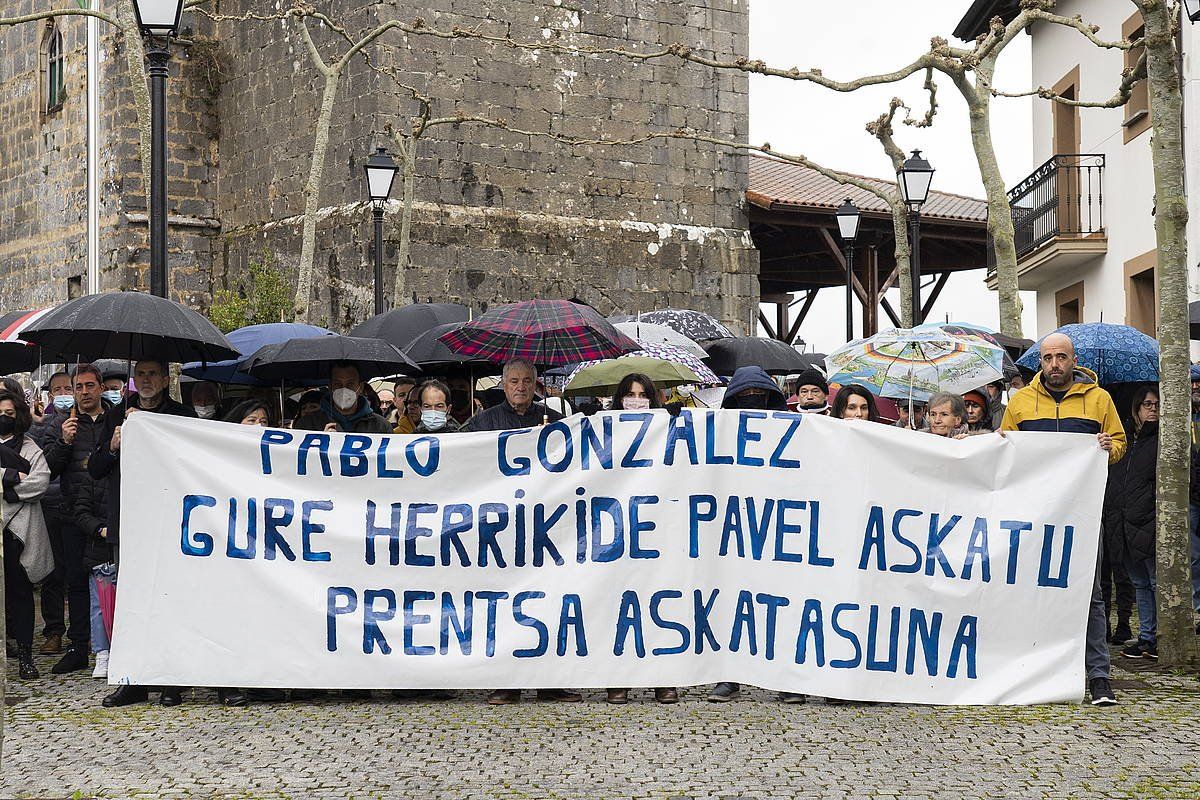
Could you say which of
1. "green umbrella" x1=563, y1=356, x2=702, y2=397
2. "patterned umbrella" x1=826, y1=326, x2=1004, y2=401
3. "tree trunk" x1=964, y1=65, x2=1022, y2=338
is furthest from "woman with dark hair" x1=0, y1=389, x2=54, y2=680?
"tree trunk" x1=964, y1=65, x2=1022, y2=338

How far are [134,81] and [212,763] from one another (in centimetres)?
1262

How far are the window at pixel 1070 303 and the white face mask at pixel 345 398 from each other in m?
17.2

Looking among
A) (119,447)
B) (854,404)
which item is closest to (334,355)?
(119,447)

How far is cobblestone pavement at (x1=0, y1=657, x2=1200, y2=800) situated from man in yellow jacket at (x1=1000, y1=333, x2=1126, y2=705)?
1.06 metres

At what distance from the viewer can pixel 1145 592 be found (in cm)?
949

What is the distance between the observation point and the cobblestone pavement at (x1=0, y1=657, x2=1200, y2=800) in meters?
6.12

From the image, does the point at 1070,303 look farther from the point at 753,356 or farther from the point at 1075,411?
the point at 1075,411

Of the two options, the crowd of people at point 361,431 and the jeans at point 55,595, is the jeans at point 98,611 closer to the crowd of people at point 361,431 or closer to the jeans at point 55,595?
the crowd of people at point 361,431

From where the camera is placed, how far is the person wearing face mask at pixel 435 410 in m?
9.05

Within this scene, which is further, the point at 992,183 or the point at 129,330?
the point at 992,183

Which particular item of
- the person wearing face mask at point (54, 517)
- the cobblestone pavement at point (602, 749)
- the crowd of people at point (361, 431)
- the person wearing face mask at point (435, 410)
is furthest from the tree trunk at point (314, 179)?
the cobblestone pavement at point (602, 749)

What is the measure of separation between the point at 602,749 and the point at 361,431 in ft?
8.90

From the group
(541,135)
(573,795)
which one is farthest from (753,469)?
(541,135)

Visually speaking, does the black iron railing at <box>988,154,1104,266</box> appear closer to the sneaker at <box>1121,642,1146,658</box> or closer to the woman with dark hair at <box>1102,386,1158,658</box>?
the woman with dark hair at <box>1102,386,1158,658</box>
